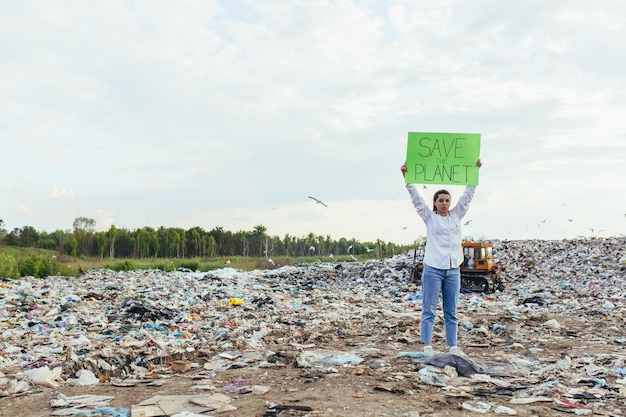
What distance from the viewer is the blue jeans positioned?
15.6 ft

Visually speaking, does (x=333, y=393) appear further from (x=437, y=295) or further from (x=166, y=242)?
(x=166, y=242)

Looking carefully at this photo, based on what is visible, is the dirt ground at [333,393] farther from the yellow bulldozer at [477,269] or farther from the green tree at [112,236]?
the green tree at [112,236]

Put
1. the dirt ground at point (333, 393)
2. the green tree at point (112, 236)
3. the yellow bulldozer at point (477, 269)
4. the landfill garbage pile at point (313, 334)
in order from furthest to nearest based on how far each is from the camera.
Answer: the green tree at point (112, 236), the yellow bulldozer at point (477, 269), the landfill garbage pile at point (313, 334), the dirt ground at point (333, 393)

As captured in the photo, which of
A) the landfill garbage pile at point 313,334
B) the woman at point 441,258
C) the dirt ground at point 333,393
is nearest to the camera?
the dirt ground at point 333,393

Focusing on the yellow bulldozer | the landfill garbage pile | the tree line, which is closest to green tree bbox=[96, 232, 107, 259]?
the tree line

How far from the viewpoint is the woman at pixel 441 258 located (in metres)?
4.71

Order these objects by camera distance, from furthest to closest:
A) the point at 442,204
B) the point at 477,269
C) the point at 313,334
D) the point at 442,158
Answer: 1. the point at 477,269
2. the point at 313,334
3. the point at 442,158
4. the point at 442,204

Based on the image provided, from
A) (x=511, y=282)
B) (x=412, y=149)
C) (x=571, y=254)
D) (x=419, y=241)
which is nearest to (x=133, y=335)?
(x=412, y=149)

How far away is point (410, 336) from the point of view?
6.80 meters

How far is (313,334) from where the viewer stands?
6.89m

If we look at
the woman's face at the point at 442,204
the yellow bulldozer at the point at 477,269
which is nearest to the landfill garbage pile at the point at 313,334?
the yellow bulldozer at the point at 477,269

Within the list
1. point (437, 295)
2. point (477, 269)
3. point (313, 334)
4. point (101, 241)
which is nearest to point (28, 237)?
point (101, 241)

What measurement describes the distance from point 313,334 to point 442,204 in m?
2.92

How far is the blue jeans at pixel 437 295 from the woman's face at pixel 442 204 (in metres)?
0.51
